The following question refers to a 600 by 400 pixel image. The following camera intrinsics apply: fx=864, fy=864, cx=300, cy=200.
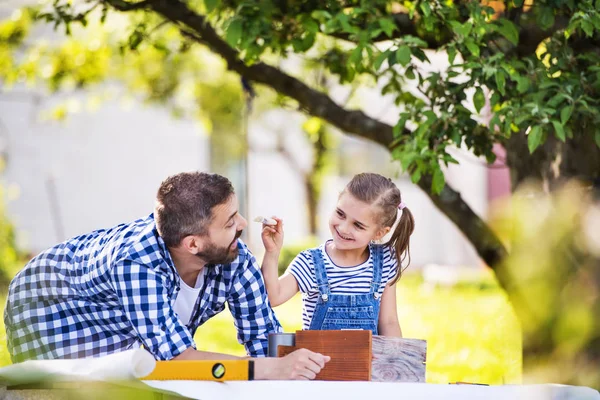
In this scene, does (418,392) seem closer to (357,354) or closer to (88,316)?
(357,354)

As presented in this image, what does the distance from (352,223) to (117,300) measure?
0.95 meters

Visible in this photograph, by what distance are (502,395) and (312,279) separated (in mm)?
1194

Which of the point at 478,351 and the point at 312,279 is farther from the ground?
the point at 312,279

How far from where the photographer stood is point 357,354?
2.53m

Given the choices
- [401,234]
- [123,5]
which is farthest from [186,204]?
[123,5]

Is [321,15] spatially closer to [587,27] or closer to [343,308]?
[587,27]

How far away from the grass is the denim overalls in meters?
0.76

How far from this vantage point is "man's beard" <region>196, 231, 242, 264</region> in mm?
2771

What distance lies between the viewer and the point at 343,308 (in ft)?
11.0

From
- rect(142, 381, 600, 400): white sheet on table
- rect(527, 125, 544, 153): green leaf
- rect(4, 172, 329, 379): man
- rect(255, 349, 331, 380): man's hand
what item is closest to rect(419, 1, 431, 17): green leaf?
rect(527, 125, 544, 153): green leaf

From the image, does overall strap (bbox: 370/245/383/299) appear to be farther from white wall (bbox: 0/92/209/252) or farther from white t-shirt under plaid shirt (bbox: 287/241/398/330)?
white wall (bbox: 0/92/209/252)

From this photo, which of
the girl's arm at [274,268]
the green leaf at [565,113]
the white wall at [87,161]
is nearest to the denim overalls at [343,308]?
the girl's arm at [274,268]

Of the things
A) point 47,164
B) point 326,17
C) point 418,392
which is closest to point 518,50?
point 326,17

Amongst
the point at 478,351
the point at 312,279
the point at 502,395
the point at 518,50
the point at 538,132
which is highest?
the point at 518,50
